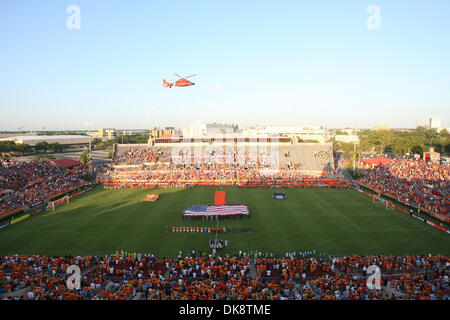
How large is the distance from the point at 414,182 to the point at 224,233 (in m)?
27.1

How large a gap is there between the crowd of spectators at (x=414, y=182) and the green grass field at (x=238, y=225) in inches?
142

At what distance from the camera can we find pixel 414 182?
35.2 m

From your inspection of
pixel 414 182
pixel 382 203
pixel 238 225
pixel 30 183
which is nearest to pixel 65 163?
pixel 30 183

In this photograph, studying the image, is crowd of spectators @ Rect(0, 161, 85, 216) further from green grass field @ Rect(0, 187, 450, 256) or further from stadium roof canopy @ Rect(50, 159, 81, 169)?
green grass field @ Rect(0, 187, 450, 256)

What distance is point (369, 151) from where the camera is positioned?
304 ft

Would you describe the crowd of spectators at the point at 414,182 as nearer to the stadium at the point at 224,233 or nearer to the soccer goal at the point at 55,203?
the stadium at the point at 224,233

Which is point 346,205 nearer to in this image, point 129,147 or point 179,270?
point 179,270

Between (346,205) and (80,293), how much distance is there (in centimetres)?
2665

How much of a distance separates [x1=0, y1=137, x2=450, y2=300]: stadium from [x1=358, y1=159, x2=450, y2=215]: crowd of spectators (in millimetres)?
179

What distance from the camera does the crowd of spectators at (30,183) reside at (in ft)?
101

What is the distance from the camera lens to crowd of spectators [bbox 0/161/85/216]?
101ft

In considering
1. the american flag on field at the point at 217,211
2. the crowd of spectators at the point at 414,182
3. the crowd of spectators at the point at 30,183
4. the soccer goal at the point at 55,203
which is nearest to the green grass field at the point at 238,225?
the american flag on field at the point at 217,211

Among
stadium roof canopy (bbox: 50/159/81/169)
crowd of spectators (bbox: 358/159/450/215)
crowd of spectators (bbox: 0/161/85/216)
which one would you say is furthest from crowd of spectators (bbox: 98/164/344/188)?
stadium roof canopy (bbox: 50/159/81/169)

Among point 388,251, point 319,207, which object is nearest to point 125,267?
point 388,251
